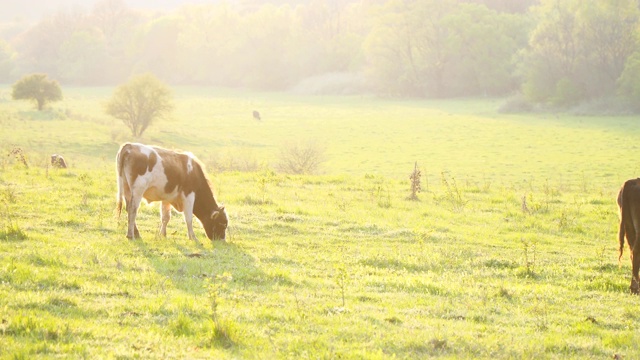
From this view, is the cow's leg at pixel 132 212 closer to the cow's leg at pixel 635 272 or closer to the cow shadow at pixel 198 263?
the cow shadow at pixel 198 263

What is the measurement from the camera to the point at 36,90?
189 ft

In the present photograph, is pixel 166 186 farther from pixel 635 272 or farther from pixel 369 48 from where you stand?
pixel 369 48

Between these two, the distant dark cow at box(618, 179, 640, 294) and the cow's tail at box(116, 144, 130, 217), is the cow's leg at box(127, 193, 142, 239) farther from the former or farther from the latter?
the distant dark cow at box(618, 179, 640, 294)

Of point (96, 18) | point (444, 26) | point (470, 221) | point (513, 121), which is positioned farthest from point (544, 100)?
point (96, 18)

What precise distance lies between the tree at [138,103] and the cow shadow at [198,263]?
1465 inches

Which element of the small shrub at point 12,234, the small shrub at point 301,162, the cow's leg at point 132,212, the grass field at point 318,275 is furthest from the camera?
the small shrub at point 301,162

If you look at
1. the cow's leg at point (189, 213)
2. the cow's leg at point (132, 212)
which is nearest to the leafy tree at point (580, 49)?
the cow's leg at point (189, 213)

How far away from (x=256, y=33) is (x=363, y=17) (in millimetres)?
20150

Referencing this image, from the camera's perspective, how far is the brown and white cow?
13.9 m

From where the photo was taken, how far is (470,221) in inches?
777

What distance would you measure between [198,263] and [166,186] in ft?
10.4

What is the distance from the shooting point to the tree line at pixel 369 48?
71062mm

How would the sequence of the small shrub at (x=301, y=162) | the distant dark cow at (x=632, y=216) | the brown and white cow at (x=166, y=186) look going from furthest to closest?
the small shrub at (x=301, y=162)
the brown and white cow at (x=166, y=186)
the distant dark cow at (x=632, y=216)

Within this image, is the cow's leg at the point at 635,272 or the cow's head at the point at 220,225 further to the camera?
the cow's head at the point at 220,225
